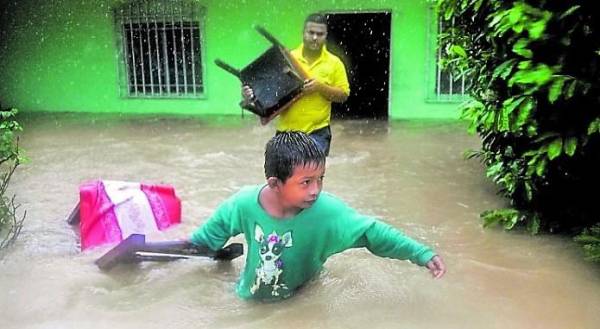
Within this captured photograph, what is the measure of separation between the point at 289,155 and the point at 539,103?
2125 mm

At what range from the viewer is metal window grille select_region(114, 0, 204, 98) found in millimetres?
11203

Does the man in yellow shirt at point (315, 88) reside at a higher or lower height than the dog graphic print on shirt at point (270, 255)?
higher

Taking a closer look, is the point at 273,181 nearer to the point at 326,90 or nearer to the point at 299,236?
the point at 299,236

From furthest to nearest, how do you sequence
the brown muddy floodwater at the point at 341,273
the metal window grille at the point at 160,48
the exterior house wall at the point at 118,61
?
the metal window grille at the point at 160,48, the exterior house wall at the point at 118,61, the brown muddy floodwater at the point at 341,273

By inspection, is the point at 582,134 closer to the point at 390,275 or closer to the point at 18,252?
the point at 390,275

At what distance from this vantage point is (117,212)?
434 centimetres

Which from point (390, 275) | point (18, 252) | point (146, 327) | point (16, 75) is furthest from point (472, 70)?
point (16, 75)

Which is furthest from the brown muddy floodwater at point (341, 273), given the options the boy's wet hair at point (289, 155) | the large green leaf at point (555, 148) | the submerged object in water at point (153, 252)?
the boy's wet hair at point (289, 155)

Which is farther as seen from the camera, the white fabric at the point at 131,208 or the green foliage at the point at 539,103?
the white fabric at the point at 131,208

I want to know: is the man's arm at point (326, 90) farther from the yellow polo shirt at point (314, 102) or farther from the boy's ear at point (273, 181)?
the boy's ear at point (273, 181)

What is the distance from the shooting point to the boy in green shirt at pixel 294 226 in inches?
118

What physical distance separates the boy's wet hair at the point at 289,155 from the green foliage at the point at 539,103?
165cm

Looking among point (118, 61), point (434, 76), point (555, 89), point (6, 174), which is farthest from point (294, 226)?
point (118, 61)

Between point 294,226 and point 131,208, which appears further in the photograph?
point 131,208
